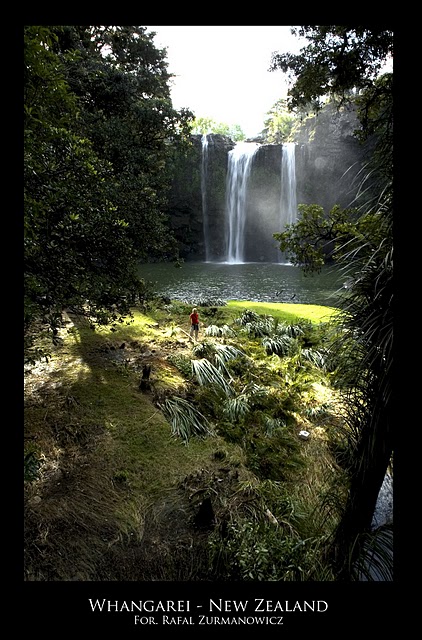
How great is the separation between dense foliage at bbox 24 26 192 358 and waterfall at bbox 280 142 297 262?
30.6 meters

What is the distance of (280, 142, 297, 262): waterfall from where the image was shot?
127 feet

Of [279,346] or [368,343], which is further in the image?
[279,346]

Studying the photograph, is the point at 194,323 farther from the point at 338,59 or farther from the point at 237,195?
the point at 237,195

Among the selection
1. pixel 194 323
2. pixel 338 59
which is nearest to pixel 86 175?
pixel 338 59

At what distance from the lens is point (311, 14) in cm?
162

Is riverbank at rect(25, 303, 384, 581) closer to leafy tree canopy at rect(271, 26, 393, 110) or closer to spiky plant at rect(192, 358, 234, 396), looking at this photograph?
spiky plant at rect(192, 358, 234, 396)

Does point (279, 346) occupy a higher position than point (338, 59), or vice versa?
point (338, 59)

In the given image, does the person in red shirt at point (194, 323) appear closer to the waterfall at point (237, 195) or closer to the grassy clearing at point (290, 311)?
the grassy clearing at point (290, 311)

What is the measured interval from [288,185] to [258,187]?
346 cm

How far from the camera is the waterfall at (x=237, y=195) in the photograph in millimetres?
39969

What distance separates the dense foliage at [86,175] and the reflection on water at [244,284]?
10.0m

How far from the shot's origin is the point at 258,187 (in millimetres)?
39938

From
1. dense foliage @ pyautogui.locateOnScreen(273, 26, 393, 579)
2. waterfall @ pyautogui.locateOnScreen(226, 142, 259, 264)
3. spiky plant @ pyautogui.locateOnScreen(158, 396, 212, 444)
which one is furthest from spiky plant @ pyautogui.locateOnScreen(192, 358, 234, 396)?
waterfall @ pyautogui.locateOnScreen(226, 142, 259, 264)

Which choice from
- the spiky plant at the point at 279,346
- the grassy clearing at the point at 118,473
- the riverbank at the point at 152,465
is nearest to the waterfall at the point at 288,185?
the spiky plant at the point at 279,346
